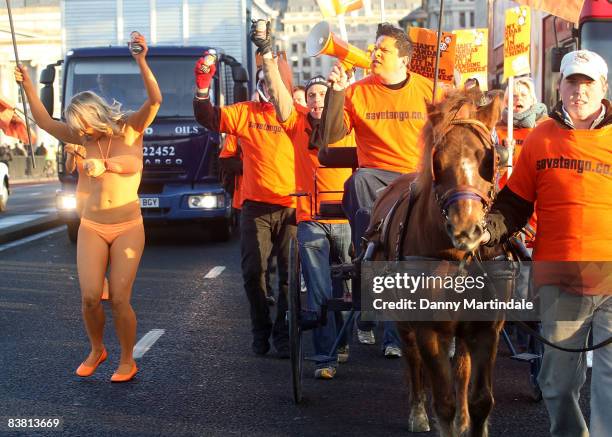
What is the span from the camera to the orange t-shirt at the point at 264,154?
26.4ft

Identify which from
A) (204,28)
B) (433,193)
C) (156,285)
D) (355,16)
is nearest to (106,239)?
(433,193)

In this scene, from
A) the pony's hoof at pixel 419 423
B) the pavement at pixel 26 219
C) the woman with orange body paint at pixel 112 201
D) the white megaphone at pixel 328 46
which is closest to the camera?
the pony's hoof at pixel 419 423

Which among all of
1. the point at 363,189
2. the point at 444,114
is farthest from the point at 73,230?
the point at 444,114

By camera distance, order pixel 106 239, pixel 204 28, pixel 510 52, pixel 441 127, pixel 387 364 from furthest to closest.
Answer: pixel 204 28 → pixel 510 52 → pixel 387 364 → pixel 106 239 → pixel 441 127

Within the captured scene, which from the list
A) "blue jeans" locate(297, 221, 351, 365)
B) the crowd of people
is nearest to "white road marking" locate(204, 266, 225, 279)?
the crowd of people

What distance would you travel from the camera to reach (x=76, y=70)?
15.7 meters

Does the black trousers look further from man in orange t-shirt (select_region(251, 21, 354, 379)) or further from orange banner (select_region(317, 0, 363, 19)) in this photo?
orange banner (select_region(317, 0, 363, 19))

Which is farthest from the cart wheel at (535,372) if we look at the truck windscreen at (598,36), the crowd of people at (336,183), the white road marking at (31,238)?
the white road marking at (31,238)

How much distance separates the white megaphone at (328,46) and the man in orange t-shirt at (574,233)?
72.4 inches

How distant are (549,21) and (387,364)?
7.78 meters

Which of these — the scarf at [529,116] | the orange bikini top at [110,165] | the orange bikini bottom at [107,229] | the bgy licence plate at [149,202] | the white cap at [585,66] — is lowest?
the bgy licence plate at [149,202]

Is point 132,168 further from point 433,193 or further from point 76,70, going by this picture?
point 76,70

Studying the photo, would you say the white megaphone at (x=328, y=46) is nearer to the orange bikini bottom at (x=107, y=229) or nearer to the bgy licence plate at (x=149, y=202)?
the orange bikini bottom at (x=107, y=229)

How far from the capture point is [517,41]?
13320mm
